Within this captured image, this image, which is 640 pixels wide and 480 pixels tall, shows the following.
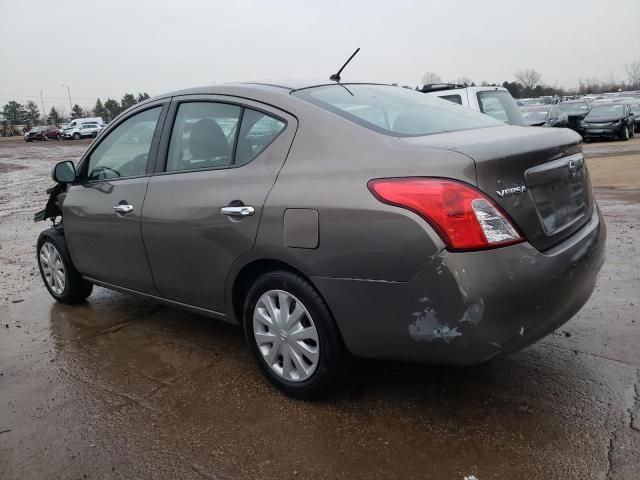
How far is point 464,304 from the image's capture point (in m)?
2.31

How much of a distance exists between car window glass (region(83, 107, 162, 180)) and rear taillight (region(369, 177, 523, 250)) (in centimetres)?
213

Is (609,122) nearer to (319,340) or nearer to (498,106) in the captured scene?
(498,106)

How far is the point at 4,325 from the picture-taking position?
4.52 metres

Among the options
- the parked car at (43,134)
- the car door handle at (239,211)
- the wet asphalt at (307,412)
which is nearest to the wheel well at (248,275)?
the car door handle at (239,211)

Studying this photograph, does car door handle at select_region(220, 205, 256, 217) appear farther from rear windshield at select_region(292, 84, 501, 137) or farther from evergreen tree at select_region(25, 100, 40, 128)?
evergreen tree at select_region(25, 100, 40, 128)

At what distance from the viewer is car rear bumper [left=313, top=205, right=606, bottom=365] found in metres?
2.32

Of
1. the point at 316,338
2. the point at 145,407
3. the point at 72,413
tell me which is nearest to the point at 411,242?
the point at 316,338

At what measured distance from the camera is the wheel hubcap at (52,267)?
4833mm

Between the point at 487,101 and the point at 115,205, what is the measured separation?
673 centimetres

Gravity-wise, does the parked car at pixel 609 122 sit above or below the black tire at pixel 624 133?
above

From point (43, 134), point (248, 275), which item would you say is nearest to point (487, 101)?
point (248, 275)

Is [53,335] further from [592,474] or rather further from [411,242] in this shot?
[592,474]

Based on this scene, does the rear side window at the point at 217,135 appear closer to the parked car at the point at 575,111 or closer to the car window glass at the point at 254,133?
the car window glass at the point at 254,133

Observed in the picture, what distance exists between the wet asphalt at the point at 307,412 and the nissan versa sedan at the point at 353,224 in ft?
1.13
